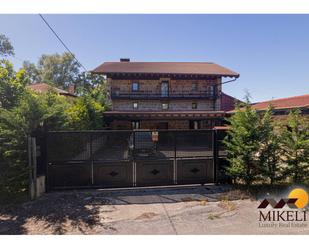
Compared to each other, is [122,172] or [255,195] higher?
[122,172]

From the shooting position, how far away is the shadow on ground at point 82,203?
4188mm

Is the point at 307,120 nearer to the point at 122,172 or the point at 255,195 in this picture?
the point at 255,195

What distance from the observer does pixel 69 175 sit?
6195 mm

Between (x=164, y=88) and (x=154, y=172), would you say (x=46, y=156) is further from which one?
(x=164, y=88)

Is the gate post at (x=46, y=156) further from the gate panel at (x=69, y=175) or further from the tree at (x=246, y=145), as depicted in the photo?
the tree at (x=246, y=145)

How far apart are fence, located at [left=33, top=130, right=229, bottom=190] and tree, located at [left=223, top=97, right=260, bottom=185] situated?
2.14ft

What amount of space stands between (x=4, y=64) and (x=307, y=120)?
13646mm

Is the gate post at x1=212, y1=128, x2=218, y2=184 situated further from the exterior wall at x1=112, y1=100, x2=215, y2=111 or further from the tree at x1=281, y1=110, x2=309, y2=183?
the exterior wall at x1=112, y1=100, x2=215, y2=111

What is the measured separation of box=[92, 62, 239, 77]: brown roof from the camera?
2205 centimetres

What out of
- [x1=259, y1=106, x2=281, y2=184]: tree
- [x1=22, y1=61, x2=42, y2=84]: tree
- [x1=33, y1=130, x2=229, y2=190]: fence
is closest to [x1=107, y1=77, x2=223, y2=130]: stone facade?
[x1=33, y1=130, x2=229, y2=190]: fence

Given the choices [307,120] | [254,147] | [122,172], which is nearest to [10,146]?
[122,172]

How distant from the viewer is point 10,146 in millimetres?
5414

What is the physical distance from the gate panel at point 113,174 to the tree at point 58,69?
45403 millimetres

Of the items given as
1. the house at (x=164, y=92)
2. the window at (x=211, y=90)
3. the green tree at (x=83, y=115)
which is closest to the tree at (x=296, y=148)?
the green tree at (x=83, y=115)
